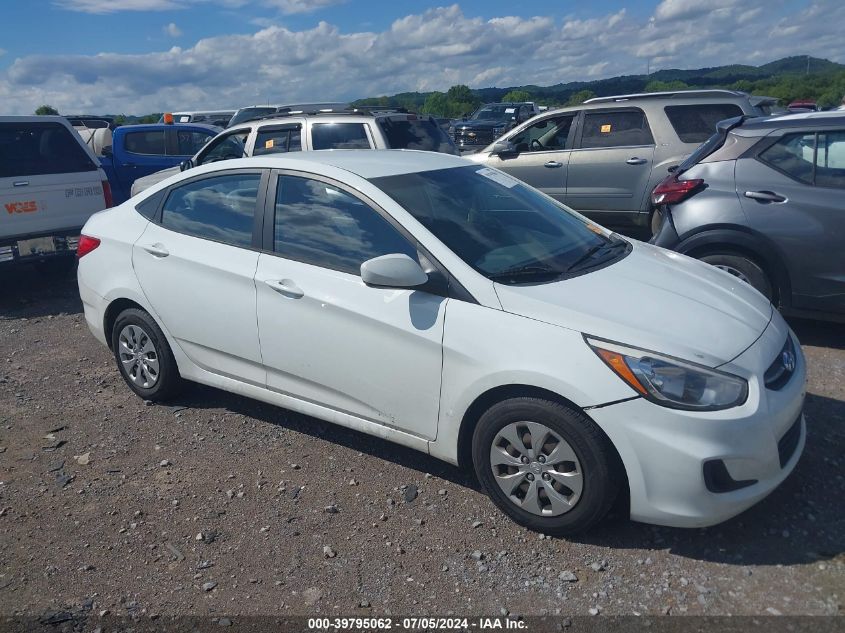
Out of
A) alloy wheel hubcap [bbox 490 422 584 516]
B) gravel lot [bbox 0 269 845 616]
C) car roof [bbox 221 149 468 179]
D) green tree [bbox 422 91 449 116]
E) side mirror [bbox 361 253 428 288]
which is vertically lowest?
gravel lot [bbox 0 269 845 616]

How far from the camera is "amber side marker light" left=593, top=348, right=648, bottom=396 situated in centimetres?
303

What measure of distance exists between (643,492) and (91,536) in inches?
103

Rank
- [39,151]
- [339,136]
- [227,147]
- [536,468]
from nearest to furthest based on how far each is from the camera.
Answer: [536,468], [39,151], [339,136], [227,147]

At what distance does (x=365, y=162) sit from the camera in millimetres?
4316

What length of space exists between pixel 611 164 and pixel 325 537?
267 inches

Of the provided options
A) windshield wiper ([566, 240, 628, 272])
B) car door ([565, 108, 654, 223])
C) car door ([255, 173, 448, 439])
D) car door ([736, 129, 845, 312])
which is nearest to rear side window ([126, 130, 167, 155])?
car door ([565, 108, 654, 223])

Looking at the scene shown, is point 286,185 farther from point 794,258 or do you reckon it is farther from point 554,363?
point 794,258

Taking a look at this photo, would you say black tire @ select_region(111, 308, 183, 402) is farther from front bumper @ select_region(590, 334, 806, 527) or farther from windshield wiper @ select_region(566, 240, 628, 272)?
front bumper @ select_region(590, 334, 806, 527)

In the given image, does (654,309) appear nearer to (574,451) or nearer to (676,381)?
(676,381)

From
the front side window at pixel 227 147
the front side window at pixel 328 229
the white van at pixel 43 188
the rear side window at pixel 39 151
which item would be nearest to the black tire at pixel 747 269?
the front side window at pixel 328 229

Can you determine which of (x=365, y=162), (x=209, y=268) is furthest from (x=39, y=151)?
(x=365, y=162)

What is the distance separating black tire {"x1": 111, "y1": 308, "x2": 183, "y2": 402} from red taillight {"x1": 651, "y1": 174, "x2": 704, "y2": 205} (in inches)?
162

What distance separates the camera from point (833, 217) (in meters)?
5.31

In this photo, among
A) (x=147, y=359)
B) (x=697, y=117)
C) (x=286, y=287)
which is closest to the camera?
(x=286, y=287)
